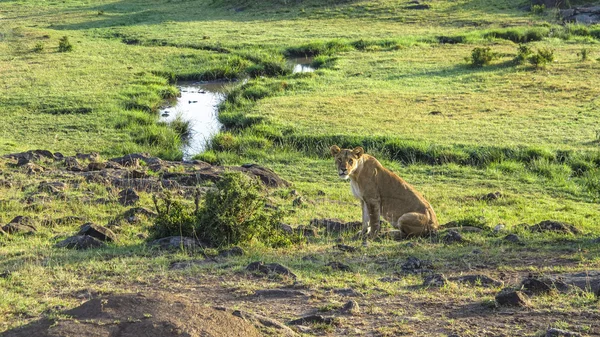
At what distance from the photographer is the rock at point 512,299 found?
736cm

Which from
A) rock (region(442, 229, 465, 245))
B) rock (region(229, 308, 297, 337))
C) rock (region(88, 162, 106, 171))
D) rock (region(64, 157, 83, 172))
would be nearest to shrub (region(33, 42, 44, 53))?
rock (region(64, 157, 83, 172))

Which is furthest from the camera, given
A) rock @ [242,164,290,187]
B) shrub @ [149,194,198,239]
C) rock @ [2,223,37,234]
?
rock @ [242,164,290,187]

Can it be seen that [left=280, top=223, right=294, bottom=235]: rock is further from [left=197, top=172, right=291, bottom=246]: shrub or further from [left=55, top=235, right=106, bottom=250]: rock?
[left=55, top=235, right=106, bottom=250]: rock

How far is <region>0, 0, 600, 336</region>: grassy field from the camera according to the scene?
318 inches

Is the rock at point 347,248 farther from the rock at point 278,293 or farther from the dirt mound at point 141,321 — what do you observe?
the dirt mound at point 141,321

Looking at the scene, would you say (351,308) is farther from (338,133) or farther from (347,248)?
(338,133)

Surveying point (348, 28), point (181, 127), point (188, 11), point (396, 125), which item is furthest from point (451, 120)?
point (188, 11)

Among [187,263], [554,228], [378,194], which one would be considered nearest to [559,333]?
[187,263]

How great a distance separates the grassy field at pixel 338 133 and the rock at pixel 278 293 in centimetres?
14

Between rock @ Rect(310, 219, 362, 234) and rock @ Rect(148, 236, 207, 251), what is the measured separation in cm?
248

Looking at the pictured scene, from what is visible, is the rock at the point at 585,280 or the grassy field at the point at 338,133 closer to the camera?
the rock at the point at 585,280

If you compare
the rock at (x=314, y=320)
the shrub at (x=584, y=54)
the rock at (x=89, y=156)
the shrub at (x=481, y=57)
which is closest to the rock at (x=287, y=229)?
the rock at (x=314, y=320)

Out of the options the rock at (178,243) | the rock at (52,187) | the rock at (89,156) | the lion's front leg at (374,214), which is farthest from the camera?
the rock at (89,156)

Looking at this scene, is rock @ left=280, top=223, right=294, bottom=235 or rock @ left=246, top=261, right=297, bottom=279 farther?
rock @ left=280, top=223, right=294, bottom=235
